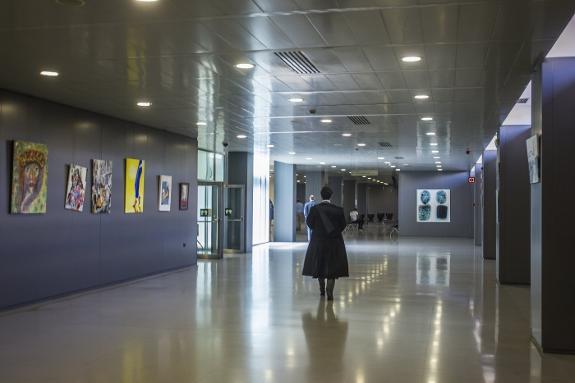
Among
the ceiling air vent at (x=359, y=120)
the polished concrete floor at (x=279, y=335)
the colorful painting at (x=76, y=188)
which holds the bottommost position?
the polished concrete floor at (x=279, y=335)

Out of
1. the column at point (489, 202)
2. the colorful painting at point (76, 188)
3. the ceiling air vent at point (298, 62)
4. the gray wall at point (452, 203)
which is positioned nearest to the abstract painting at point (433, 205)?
the gray wall at point (452, 203)

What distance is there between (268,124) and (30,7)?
7.93 metres

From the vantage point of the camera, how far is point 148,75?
819 centimetres

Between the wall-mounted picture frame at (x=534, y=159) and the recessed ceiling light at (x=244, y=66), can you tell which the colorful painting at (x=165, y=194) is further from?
the wall-mounted picture frame at (x=534, y=159)

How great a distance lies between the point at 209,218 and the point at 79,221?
814 centimetres

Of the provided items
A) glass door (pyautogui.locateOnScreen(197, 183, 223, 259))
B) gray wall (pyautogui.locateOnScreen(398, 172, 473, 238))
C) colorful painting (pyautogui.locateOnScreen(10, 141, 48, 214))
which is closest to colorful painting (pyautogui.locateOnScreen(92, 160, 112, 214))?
colorful painting (pyautogui.locateOnScreen(10, 141, 48, 214))

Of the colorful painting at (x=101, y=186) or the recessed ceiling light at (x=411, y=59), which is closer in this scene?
the recessed ceiling light at (x=411, y=59)

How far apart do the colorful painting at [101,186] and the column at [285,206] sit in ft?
46.6

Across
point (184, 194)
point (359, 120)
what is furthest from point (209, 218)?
point (359, 120)

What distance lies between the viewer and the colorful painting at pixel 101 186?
36.6 ft

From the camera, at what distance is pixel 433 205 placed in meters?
32.4

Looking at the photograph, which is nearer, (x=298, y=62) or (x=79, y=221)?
(x=298, y=62)

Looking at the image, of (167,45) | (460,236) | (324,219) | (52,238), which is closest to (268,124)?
(324,219)

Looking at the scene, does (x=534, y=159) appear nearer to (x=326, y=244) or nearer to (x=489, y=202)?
(x=326, y=244)
